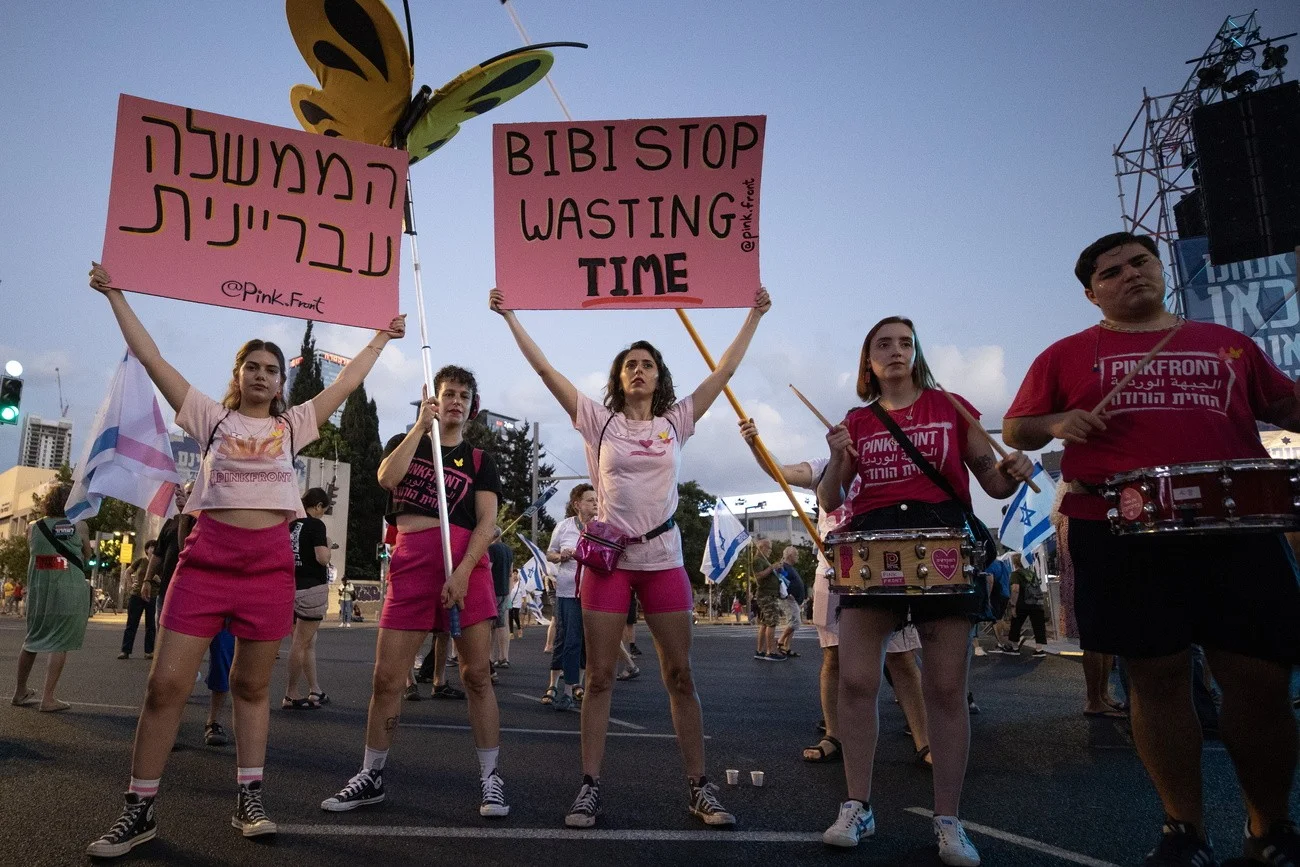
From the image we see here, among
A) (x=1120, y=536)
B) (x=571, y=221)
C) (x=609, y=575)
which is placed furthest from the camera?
(x=571, y=221)

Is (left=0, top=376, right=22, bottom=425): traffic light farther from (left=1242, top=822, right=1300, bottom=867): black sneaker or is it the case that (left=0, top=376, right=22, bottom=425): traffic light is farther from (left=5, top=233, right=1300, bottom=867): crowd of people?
(left=1242, top=822, right=1300, bottom=867): black sneaker

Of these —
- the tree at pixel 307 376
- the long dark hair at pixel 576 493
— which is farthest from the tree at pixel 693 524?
the long dark hair at pixel 576 493

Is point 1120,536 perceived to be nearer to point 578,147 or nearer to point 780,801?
point 780,801

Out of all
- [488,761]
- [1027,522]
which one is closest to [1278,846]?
[488,761]

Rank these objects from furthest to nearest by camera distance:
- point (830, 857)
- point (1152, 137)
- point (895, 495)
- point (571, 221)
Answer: point (1152, 137) < point (571, 221) < point (895, 495) < point (830, 857)

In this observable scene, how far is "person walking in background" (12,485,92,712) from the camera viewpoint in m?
7.52

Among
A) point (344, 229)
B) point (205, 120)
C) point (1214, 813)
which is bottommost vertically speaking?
point (1214, 813)

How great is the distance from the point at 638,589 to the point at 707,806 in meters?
1.00

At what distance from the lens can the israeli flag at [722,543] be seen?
17.4 metres

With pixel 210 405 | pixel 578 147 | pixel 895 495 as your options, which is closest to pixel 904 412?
pixel 895 495

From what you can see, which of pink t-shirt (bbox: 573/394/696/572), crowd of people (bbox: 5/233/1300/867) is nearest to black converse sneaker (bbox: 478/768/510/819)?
crowd of people (bbox: 5/233/1300/867)

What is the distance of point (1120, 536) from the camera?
3105 mm

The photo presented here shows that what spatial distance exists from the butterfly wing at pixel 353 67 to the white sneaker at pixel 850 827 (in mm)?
4275

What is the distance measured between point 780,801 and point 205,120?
14.7 ft
